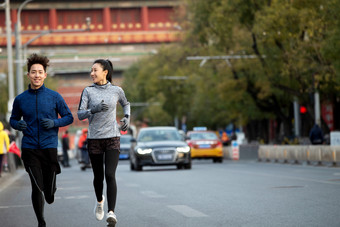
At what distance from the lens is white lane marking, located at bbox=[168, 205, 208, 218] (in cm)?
1232

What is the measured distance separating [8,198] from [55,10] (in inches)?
4379

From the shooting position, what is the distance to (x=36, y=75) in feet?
33.7

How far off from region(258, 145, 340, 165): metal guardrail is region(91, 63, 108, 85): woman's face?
2251 centimetres

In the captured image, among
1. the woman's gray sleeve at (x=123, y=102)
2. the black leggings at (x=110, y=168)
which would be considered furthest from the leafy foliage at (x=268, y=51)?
the black leggings at (x=110, y=168)

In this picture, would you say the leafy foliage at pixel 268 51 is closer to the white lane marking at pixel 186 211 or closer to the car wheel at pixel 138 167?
the car wheel at pixel 138 167

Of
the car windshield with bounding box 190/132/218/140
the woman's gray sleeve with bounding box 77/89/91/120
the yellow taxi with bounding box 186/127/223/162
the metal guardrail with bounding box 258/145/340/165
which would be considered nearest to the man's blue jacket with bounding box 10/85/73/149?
the woman's gray sleeve with bounding box 77/89/91/120

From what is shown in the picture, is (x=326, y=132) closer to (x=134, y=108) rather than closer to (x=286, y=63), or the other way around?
(x=286, y=63)

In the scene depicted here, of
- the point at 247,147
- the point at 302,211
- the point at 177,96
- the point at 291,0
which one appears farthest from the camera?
the point at 177,96

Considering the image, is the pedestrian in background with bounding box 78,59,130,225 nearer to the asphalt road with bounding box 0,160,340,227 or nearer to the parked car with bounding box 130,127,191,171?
the asphalt road with bounding box 0,160,340,227

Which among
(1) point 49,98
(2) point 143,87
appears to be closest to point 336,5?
(1) point 49,98

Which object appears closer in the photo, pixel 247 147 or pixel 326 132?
pixel 326 132

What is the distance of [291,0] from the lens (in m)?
40.0

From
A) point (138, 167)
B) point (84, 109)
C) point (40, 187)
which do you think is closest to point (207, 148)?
point (138, 167)

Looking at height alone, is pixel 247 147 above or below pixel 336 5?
below
